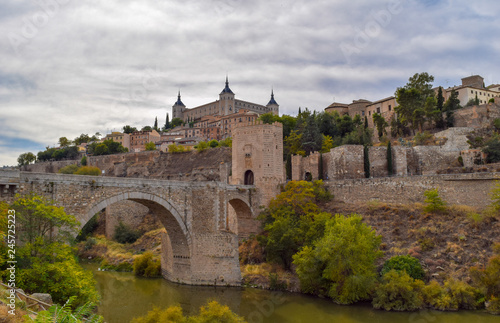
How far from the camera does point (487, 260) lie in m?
19.2

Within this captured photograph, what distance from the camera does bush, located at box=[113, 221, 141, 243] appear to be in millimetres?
39312

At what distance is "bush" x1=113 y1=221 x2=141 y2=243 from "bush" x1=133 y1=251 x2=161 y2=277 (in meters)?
11.7

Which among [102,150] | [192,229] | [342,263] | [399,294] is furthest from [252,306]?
[102,150]

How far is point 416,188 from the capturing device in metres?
26.6

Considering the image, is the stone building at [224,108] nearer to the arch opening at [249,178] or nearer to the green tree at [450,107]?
the green tree at [450,107]

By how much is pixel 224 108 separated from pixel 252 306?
8757 centimetres

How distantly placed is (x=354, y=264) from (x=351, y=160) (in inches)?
609

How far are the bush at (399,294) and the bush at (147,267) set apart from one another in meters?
15.7

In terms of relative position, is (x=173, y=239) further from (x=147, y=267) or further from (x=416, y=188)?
(x=416, y=188)

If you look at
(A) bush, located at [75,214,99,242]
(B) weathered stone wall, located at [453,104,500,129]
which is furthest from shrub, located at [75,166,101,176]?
(B) weathered stone wall, located at [453,104,500,129]

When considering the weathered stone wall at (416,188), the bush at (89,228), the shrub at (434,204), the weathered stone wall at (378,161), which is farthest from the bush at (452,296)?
the bush at (89,228)

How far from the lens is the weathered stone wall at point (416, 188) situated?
930 inches

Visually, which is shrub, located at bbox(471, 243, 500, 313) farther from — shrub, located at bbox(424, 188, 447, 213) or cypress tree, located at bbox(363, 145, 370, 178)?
cypress tree, located at bbox(363, 145, 370, 178)

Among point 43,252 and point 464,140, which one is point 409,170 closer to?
point 464,140
